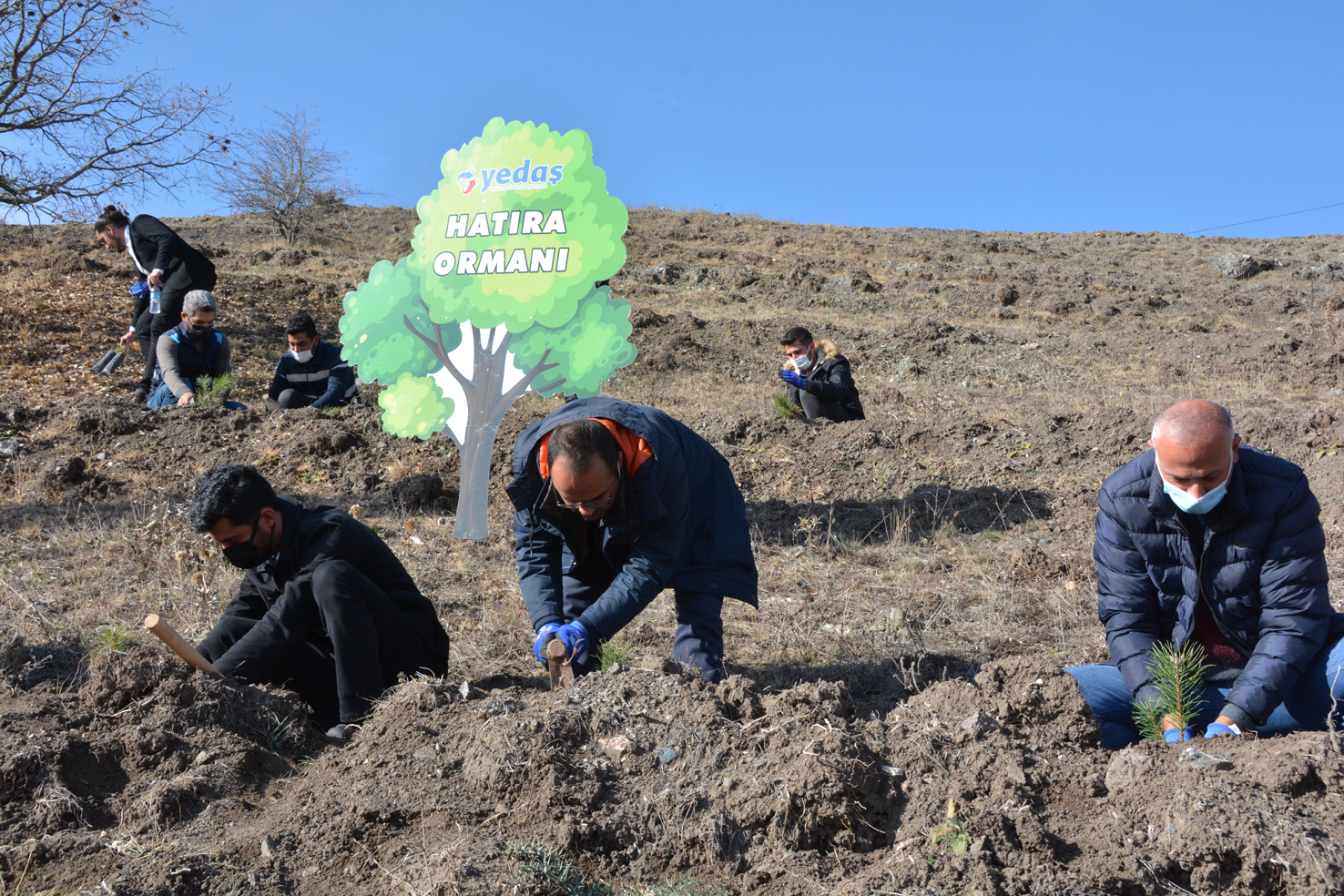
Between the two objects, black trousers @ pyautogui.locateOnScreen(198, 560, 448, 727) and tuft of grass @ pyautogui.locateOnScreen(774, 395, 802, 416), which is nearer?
black trousers @ pyautogui.locateOnScreen(198, 560, 448, 727)

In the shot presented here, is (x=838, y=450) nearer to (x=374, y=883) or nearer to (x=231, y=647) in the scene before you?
(x=231, y=647)

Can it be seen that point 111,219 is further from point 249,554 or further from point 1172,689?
point 1172,689

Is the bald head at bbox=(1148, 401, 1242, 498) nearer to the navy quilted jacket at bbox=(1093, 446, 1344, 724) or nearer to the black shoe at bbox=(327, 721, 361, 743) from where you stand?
the navy quilted jacket at bbox=(1093, 446, 1344, 724)

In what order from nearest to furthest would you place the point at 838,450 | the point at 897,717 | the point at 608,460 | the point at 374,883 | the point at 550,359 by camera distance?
the point at 374,883
the point at 897,717
the point at 608,460
the point at 550,359
the point at 838,450

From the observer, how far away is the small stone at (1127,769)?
235 cm

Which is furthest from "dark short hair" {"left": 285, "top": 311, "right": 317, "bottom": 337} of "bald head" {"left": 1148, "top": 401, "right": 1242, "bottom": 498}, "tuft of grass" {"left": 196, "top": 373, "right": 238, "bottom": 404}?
"bald head" {"left": 1148, "top": 401, "right": 1242, "bottom": 498}

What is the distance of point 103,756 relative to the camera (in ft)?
8.91

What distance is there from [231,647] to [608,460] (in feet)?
5.52

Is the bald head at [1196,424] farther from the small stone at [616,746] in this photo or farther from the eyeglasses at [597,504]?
the small stone at [616,746]

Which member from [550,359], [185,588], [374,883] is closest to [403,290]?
[550,359]

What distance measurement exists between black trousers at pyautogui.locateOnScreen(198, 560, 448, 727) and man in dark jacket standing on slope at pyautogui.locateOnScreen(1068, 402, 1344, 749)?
8.40 ft

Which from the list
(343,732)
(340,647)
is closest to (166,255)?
(340,647)

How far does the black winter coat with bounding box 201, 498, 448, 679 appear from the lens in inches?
129

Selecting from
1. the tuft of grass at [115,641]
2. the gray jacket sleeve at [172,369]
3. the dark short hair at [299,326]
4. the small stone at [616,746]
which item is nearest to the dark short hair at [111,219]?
the gray jacket sleeve at [172,369]
